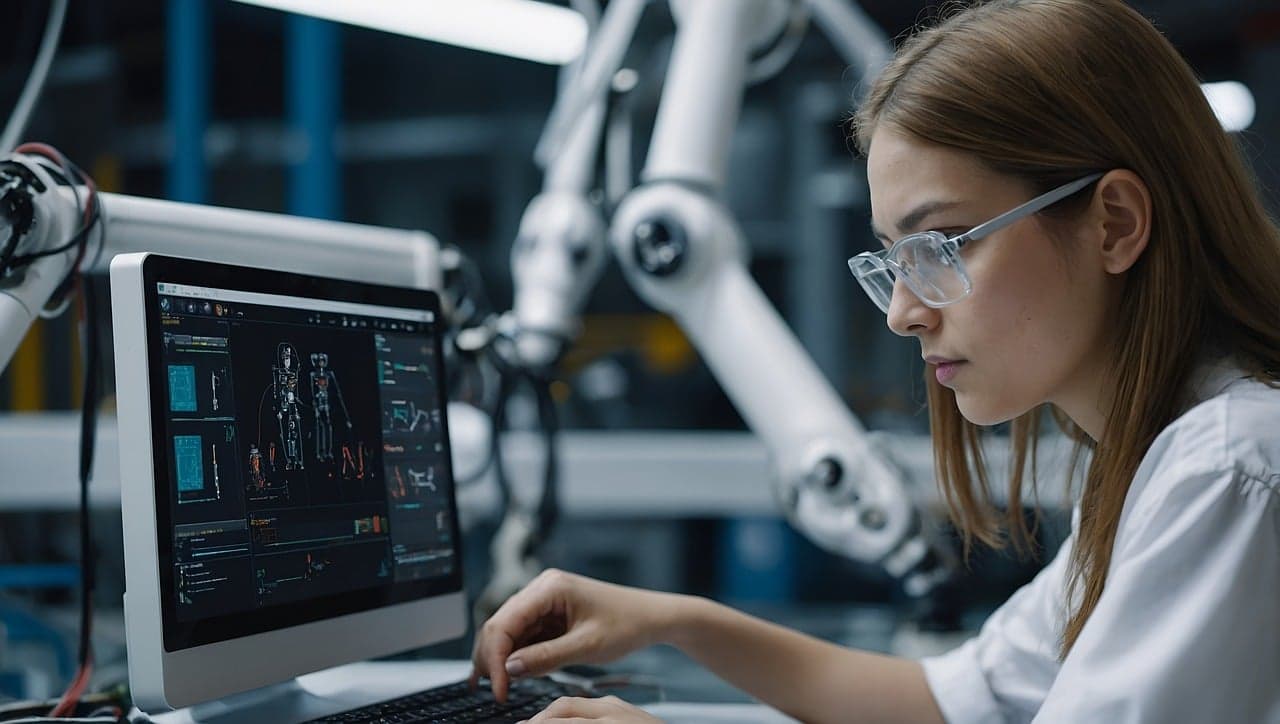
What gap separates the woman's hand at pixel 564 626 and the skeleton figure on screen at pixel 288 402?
23 centimetres

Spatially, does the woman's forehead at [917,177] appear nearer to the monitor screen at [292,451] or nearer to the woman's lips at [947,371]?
the woman's lips at [947,371]

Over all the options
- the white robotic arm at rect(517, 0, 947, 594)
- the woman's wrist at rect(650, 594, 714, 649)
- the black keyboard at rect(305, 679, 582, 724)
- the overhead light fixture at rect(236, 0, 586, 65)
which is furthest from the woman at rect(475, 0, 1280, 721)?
the overhead light fixture at rect(236, 0, 586, 65)

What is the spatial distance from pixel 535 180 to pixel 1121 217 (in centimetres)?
505

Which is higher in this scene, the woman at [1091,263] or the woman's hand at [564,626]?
the woman at [1091,263]

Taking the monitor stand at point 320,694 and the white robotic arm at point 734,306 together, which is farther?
the white robotic arm at point 734,306

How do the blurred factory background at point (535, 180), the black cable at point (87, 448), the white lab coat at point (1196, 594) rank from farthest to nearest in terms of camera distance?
the blurred factory background at point (535, 180)
the black cable at point (87, 448)
the white lab coat at point (1196, 594)

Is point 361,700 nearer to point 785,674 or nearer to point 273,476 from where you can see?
point 273,476

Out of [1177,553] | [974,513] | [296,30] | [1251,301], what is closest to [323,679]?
[974,513]

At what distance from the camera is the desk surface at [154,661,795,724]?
0.95 meters

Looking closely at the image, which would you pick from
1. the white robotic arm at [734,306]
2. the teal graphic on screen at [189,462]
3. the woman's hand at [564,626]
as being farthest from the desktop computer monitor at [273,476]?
the white robotic arm at [734,306]

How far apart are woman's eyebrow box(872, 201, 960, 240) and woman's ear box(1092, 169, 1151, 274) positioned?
102mm

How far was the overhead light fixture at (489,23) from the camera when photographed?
1.77 m

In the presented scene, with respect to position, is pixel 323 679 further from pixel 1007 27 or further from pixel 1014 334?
pixel 1007 27

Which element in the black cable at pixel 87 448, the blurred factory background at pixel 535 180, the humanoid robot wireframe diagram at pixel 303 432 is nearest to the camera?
the humanoid robot wireframe diagram at pixel 303 432
